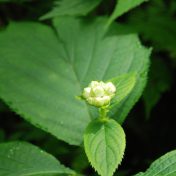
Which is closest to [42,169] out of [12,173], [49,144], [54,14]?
[12,173]

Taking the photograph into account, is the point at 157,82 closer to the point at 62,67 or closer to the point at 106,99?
the point at 62,67

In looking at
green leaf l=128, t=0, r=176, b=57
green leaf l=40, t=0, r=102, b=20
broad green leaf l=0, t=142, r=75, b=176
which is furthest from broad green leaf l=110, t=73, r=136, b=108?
green leaf l=128, t=0, r=176, b=57

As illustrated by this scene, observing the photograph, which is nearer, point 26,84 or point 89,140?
point 89,140

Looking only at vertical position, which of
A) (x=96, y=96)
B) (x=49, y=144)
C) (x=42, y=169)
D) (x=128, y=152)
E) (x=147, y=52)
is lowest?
(x=128, y=152)

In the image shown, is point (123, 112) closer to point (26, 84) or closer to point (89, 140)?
point (89, 140)

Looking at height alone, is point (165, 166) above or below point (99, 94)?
below

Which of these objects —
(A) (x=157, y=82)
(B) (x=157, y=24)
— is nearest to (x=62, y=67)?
(A) (x=157, y=82)
